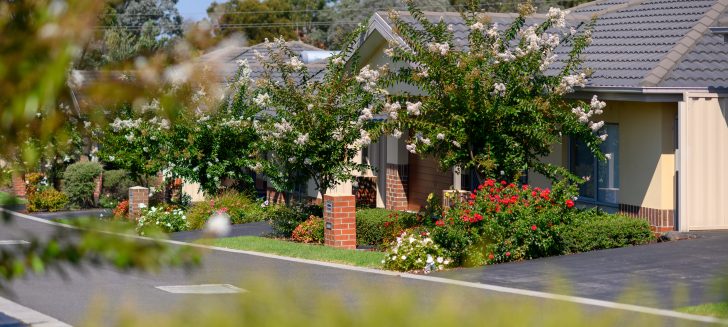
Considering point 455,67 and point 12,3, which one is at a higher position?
point 455,67

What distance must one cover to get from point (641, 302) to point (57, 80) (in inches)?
402

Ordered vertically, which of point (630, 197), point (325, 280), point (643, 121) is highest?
point (643, 121)

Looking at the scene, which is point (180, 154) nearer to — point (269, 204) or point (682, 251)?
point (269, 204)

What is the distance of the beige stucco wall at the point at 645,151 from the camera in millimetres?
18453

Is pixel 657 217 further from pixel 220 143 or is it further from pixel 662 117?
pixel 220 143

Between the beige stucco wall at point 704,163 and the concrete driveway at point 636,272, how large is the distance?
0.39 metres

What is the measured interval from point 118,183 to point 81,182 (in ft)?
3.95

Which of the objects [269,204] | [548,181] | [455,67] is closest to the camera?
[455,67]

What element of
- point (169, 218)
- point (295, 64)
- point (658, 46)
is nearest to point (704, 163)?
point (658, 46)

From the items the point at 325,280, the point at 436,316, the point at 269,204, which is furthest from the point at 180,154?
the point at 436,316

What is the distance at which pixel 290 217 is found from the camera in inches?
923

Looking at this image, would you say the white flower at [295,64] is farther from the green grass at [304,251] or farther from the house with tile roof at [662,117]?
the green grass at [304,251]

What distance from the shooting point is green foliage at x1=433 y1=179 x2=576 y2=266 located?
16.9m

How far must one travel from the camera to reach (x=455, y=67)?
18.8 meters
